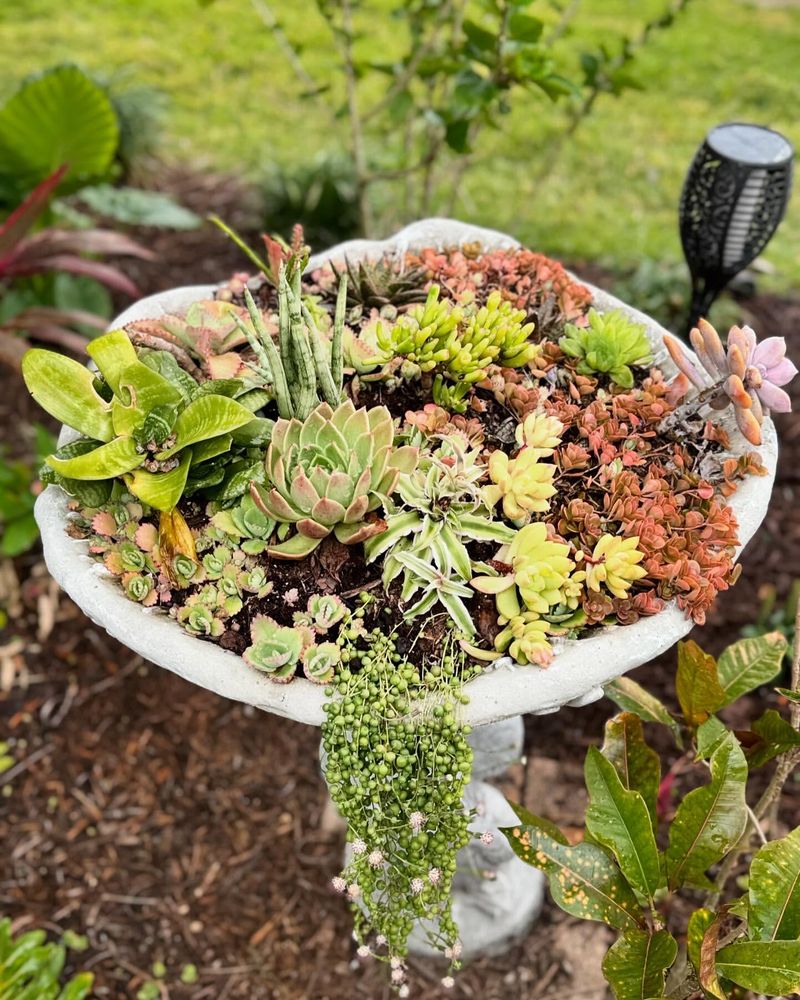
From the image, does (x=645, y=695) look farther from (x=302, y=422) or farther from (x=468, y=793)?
(x=302, y=422)

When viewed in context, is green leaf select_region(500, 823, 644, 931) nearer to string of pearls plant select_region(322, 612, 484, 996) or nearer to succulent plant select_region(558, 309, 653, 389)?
string of pearls plant select_region(322, 612, 484, 996)

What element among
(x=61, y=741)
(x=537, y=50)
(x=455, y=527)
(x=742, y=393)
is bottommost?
(x=61, y=741)

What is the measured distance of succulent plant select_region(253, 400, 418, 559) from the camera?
1.29 m

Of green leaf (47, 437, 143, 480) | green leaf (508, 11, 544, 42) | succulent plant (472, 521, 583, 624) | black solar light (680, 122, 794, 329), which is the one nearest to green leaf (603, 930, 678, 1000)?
succulent plant (472, 521, 583, 624)

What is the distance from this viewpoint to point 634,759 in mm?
1550

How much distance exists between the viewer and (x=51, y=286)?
3.16 m

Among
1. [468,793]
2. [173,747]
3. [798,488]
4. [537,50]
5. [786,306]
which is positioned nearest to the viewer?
[468,793]

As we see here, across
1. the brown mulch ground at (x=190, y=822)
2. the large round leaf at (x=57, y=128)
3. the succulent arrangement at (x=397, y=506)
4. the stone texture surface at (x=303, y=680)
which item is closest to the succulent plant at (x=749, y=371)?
the succulent arrangement at (x=397, y=506)

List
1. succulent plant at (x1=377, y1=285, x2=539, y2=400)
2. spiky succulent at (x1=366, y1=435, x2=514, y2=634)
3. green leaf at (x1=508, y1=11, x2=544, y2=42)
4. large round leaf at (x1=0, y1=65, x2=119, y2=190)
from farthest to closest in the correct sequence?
large round leaf at (x1=0, y1=65, x2=119, y2=190), green leaf at (x1=508, y1=11, x2=544, y2=42), succulent plant at (x1=377, y1=285, x2=539, y2=400), spiky succulent at (x1=366, y1=435, x2=514, y2=634)

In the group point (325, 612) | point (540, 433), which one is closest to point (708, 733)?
point (540, 433)

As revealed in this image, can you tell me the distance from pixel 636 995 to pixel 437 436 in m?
0.88

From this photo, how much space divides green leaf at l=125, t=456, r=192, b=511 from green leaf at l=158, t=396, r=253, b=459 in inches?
1.1

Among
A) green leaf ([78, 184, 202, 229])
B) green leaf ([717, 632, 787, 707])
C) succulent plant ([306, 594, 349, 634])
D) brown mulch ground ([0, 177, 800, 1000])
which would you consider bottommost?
brown mulch ground ([0, 177, 800, 1000])

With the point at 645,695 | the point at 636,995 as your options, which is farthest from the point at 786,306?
the point at 636,995
